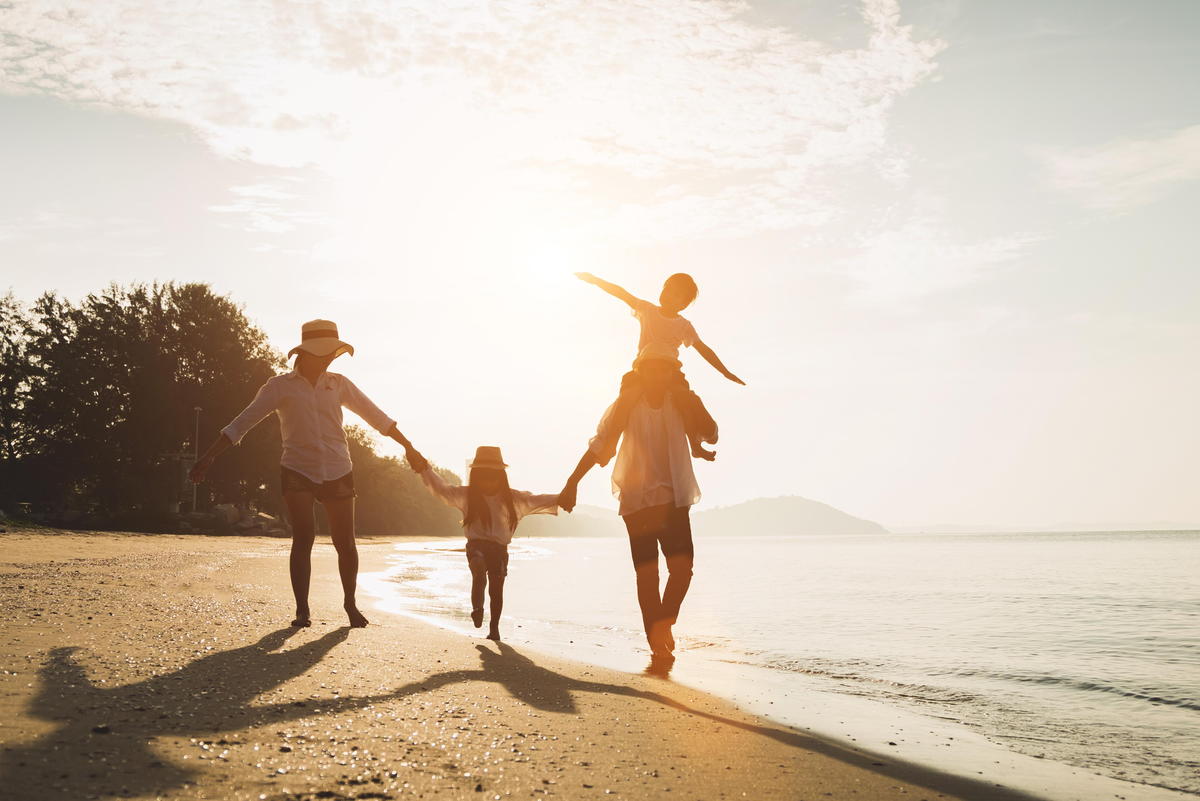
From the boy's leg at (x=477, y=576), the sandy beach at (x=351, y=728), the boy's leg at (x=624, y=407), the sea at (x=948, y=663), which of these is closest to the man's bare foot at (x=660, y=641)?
the sea at (x=948, y=663)

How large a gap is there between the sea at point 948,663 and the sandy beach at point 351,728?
885 millimetres

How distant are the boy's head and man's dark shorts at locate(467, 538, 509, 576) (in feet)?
9.83

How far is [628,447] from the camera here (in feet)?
22.6

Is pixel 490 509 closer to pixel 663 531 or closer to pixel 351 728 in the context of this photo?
pixel 663 531

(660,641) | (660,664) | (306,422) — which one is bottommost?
(660,664)

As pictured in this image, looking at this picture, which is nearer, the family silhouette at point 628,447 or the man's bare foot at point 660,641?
the family silhouette at point 628,447

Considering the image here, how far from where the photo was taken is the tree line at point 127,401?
1791 inches

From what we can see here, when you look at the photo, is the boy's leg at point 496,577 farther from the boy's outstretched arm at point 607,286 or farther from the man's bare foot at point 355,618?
the boy's outstretched arm at point 607,286

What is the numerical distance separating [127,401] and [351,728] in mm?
50167

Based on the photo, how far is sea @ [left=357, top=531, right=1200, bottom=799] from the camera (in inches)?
185

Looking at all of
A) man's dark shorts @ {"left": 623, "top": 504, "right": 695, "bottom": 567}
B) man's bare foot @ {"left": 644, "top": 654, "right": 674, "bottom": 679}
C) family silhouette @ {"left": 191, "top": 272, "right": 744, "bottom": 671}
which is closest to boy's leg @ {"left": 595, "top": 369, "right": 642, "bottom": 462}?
family silhouette @ {"left": 191, "top": 272, "right": 744, "bottom": 671}

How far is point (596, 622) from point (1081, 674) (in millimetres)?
6041

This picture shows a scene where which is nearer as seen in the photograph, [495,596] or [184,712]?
[184,712]

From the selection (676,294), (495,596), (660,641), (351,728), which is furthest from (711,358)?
(351,728)
